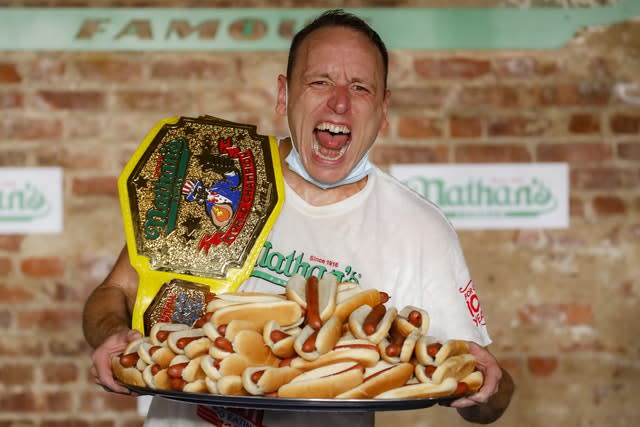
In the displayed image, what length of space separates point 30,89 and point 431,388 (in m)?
2.54

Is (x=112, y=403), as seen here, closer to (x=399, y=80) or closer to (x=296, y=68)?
(x=399, y=80)

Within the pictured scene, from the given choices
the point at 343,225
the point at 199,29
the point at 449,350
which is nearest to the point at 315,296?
the point at 449,350

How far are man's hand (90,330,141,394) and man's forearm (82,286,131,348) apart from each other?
0.19 m

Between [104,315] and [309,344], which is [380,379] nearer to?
[309,344]

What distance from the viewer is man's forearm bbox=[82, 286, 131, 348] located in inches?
68.7

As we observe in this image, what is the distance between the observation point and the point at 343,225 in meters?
1.88

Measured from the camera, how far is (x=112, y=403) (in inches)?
133

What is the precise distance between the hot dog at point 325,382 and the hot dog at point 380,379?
11 mm

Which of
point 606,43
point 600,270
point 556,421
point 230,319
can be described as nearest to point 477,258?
point 600,270

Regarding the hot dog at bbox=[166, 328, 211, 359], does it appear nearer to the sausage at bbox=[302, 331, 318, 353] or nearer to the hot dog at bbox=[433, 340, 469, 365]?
the sausage at bbox=[302, 331, 318, 353]

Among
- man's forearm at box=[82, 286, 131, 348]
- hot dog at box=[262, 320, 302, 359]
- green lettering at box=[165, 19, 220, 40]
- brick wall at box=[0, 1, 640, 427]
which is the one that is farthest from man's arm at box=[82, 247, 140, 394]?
green lettering at box=[165, 19, 220, 40]

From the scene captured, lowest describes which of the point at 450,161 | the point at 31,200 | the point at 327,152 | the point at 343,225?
the point at 343,225

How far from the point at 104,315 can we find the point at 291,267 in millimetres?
399

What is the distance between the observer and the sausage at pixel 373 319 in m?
1.35
